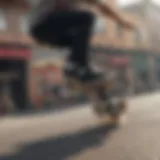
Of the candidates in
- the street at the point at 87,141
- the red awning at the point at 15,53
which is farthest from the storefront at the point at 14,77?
the street at the point at 87,141

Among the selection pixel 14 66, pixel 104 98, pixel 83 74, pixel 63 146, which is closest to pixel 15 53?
pixel 14 66

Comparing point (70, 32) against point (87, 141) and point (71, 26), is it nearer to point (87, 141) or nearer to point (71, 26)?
point (71, 26)

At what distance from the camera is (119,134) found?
127cm

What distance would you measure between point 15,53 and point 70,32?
3.82m

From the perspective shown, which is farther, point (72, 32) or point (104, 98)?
point (104, 98)

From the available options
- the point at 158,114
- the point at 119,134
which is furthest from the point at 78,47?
the point at 158,114

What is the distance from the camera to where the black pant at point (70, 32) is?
43.4 inches

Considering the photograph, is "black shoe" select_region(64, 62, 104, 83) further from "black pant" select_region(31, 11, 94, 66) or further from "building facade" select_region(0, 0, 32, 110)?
"building facade" select_region(0, 0, 32, 110)

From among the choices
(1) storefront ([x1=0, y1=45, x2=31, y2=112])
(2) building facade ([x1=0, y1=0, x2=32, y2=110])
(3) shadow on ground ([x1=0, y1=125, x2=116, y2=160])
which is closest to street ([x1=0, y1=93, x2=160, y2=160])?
(3) shadow on ground ([x1=0, y1=125, x2=116, y2=160])

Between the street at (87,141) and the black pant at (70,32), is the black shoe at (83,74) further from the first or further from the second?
the street at (87,141)

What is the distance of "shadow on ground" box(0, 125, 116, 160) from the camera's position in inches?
39.3

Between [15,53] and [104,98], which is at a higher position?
[15,53]

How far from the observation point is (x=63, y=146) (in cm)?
112

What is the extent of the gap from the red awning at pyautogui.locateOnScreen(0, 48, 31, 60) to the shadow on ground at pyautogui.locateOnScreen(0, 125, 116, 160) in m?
3.53
